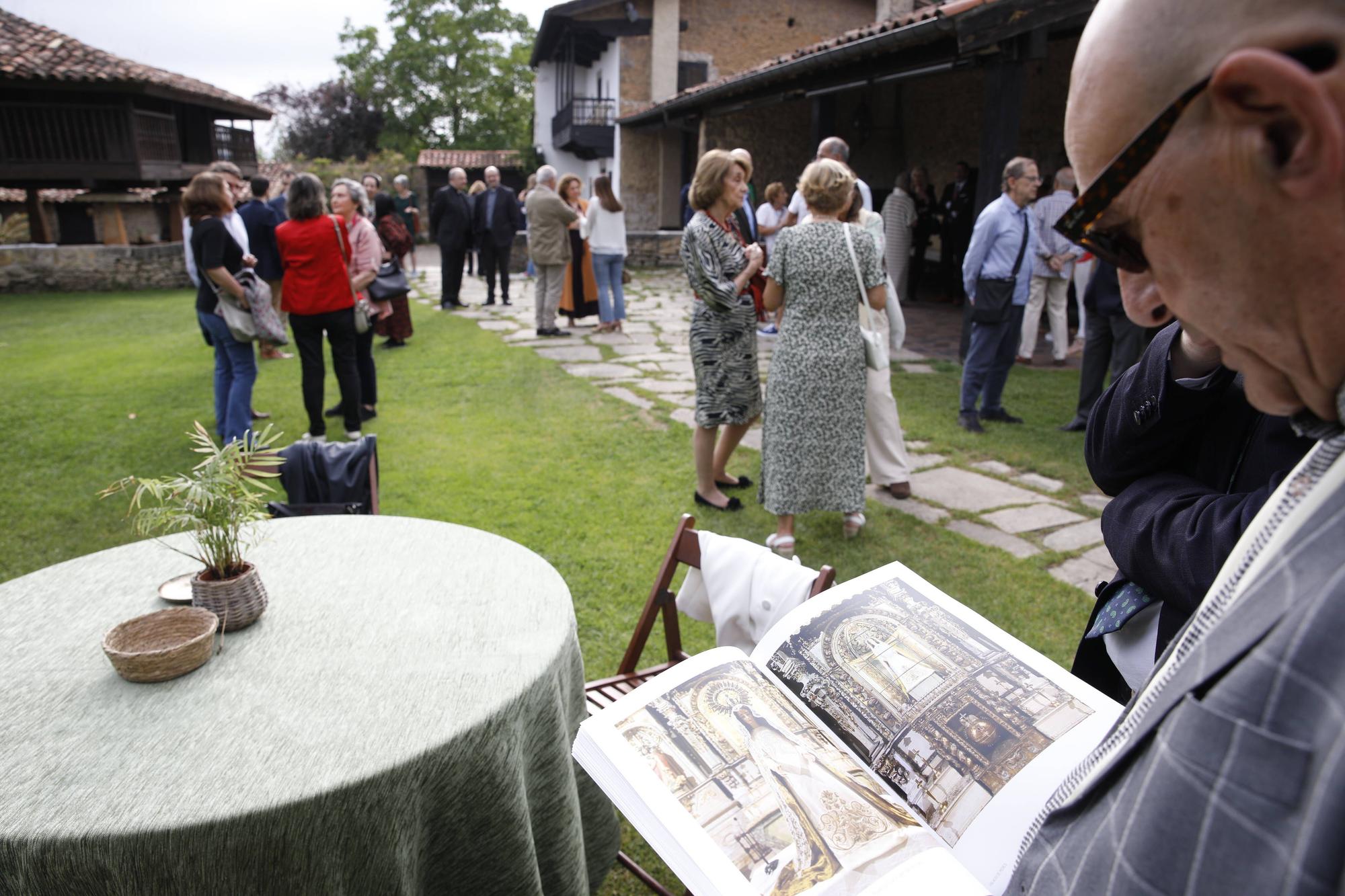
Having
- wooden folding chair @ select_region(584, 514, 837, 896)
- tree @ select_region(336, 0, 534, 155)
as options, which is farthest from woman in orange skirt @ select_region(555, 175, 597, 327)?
tree @ select_region(336, 0, 534, 155)

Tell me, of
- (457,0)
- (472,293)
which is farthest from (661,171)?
(457,0)

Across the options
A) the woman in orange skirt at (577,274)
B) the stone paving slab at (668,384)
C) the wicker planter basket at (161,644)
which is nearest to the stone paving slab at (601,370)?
the stone paving slab at (668,384)

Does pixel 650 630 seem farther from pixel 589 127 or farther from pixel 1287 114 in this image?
pixel 589 127

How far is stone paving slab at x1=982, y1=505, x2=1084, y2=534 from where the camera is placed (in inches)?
165

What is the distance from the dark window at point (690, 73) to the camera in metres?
20.7

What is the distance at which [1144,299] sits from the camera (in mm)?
741

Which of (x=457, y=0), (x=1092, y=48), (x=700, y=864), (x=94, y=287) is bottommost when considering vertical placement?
(x=94, y=287)

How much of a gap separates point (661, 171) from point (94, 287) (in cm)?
1295

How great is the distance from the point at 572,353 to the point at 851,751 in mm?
7614

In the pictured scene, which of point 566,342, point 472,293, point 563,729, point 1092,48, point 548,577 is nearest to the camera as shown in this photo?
point 1092,48

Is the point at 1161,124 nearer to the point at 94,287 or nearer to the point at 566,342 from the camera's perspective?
the point at 566,342

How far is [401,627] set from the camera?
180 centimetres

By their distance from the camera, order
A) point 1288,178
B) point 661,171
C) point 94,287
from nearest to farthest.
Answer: point 1288,178 → point 94,287 → point 661,171

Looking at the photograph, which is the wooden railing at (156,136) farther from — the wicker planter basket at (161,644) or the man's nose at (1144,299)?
the man's nose at (1144,299)
